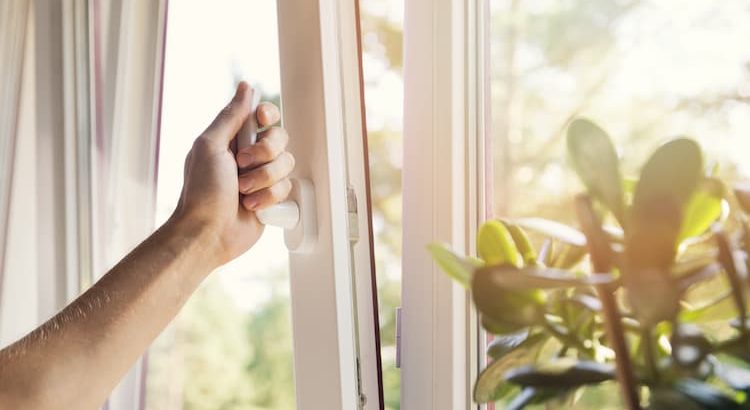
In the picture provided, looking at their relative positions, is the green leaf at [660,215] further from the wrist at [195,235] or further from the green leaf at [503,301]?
the wrist at [195,235]

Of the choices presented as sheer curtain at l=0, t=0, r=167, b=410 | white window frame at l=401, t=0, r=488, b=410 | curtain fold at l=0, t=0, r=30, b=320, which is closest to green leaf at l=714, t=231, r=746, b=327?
white window frame at l=401, t=0, r=488, b=410

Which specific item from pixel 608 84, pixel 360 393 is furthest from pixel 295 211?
pixel 608 84

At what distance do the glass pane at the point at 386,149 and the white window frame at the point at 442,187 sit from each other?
4 cm

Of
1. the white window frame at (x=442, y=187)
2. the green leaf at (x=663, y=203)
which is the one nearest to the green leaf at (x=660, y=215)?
the green leaf at (x=663, y=203)

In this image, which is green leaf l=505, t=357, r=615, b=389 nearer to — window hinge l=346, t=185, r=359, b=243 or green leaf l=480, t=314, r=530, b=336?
green leaf l=480, t=314, r=530, b=336

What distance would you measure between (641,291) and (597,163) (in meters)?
0.09

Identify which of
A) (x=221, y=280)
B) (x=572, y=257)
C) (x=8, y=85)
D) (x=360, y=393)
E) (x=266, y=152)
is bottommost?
(x=360, y=393)

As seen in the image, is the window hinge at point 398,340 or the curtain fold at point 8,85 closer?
the window hinge at point 398,340

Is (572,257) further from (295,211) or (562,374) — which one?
(295,211)

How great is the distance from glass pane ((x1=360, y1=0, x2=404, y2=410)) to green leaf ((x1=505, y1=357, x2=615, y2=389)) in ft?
2.10

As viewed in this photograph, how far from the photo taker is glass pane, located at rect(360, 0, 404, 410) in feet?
3.67

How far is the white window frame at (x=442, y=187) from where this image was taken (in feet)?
3.37

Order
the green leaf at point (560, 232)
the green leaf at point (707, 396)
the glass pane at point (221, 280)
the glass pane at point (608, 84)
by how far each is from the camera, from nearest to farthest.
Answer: the green leaf at point (707, 396)
the green leaf at point (560, 232)
the glass pane at point (608, 84)
the glass pane at point (221, 280)

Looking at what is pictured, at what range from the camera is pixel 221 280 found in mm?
1464
